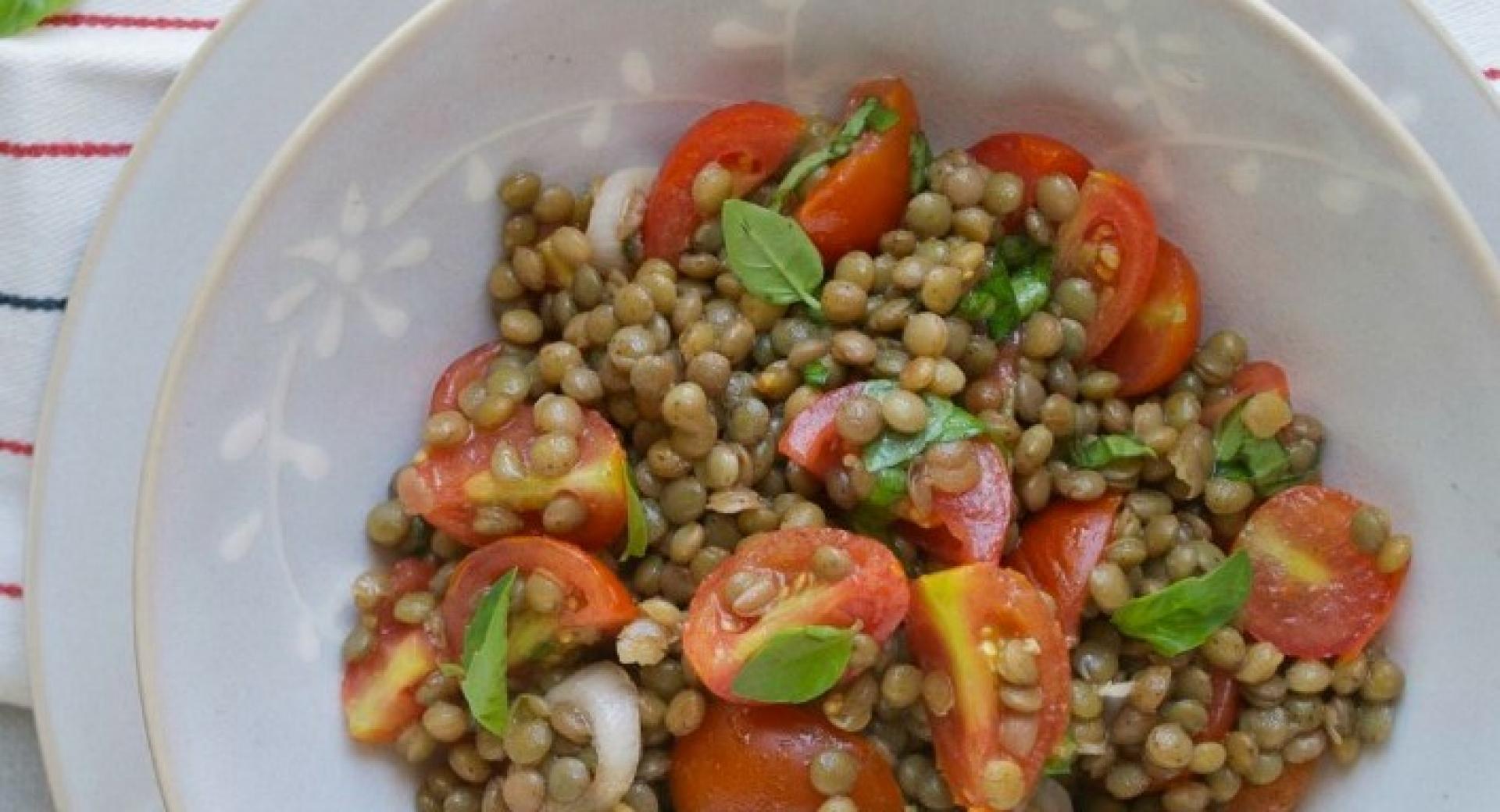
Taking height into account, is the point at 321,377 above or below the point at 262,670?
above

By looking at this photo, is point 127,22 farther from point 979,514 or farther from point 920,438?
point 979,514

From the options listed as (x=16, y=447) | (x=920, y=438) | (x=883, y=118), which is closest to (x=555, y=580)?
(x=920, y=438)

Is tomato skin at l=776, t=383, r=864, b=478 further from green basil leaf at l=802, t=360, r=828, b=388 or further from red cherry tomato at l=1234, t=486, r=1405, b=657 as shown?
red cherry tomato at l=1234, t=486, r=1405, b=657

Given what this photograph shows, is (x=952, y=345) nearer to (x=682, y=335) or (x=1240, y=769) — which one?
(x=682, y=335)

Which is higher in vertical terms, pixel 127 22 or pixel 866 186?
pixel 866 186

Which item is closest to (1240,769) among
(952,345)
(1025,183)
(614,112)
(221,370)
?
(952,345)

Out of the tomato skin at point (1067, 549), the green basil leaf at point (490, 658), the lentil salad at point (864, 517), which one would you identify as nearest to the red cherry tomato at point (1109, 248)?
the lentil salad at point (864, 517)

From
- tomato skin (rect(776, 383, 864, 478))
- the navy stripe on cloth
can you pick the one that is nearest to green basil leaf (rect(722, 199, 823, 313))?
tomato skin (rect(776, 383, 864, 478))
